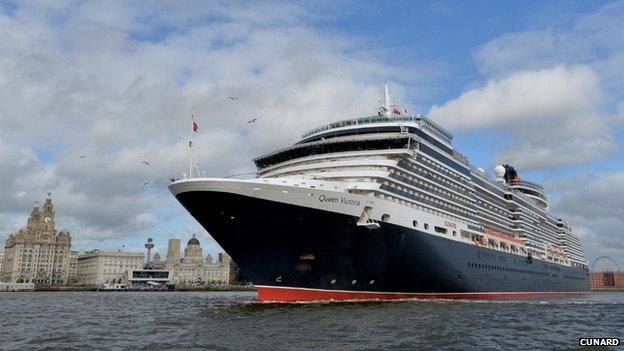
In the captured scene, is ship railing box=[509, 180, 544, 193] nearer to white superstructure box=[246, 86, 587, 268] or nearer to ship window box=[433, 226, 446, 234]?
white superstructure box=[246, 86, 587, 268]

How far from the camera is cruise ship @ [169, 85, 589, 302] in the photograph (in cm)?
3362

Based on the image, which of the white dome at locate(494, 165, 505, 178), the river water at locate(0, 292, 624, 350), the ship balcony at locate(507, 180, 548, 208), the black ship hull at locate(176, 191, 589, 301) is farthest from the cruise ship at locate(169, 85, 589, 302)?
the ship balcony at locate(507, 180, 548, 208)

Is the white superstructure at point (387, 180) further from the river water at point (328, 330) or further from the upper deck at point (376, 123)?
the river water at point (328, 330)

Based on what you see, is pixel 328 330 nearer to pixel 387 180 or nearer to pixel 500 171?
pixel 387 180

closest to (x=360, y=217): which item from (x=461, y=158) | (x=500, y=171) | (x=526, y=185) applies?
(x=461, y=158)

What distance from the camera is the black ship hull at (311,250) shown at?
110 feet

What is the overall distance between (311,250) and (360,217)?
12.8ft

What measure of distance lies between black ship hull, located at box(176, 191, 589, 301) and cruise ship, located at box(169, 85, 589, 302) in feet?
0.23

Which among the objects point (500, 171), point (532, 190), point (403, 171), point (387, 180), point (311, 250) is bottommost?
point (311, 250)

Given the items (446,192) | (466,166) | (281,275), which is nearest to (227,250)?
(281,275)

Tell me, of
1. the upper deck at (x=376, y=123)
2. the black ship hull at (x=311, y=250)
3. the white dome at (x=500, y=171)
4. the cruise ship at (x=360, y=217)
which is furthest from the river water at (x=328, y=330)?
the white dome at (x=500, y=171)

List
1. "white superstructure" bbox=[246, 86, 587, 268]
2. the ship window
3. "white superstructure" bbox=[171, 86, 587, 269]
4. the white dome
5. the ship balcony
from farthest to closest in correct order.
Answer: the ship balcony, the white dome, the ship window, "white superstructure" bbox=[246, 86, 587, 268], "white superstructure" bbox=[171, 86, 587, 269]

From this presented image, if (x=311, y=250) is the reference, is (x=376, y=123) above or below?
above

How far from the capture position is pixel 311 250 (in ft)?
112
